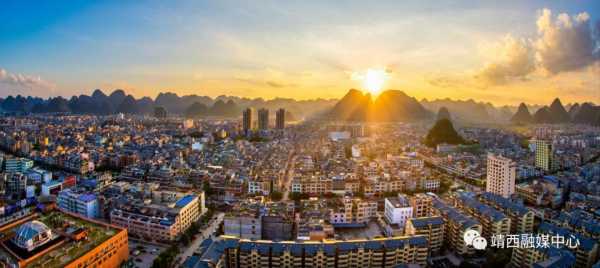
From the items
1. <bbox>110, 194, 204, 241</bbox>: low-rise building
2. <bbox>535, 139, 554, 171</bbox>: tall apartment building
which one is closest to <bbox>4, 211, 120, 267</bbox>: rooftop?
<bbox>110, 194, 204, 241</bbox>: low-rise building

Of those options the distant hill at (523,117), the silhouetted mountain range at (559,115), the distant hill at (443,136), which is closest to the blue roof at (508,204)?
the distant hill at (443,136)

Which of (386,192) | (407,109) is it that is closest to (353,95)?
(407,109)

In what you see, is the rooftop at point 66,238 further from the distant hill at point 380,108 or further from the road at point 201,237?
the distant hill at point 380,108

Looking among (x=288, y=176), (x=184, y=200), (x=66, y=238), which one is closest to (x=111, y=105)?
(x=288, y=176)

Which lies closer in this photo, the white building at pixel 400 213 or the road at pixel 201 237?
the road at pixel 201 237

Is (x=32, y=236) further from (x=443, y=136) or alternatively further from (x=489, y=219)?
(x=443, y=136)

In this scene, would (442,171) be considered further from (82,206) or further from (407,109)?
(407,109)

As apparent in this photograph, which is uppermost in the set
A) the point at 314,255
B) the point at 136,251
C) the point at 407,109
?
the point at 407,109
